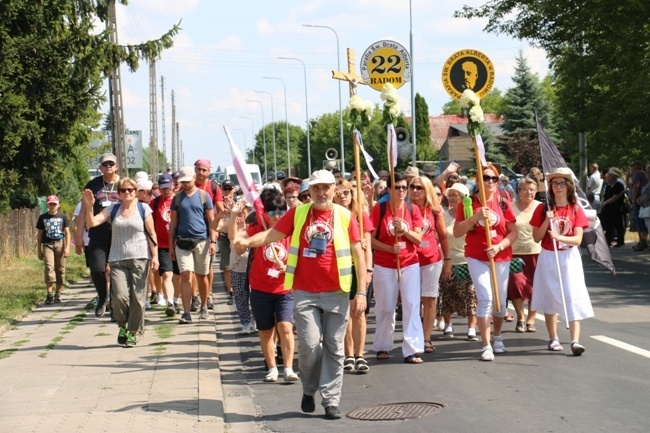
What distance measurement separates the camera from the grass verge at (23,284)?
1677 centimetres

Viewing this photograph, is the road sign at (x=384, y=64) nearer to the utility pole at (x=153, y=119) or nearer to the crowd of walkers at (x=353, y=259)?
the crowd of walkers at (x=353, y=259)

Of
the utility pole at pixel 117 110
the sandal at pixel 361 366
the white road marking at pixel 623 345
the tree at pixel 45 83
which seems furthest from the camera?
the utility pole at pixel 117 110

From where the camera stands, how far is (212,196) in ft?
52.1

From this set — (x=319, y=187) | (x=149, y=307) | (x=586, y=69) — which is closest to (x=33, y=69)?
Result: (x=149, y=307)

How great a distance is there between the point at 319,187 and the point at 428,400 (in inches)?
72.5

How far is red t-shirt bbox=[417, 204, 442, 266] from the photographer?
11.7 meters

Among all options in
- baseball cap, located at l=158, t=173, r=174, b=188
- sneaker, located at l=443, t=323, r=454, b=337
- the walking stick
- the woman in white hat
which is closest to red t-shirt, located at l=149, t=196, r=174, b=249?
baseball cap, located at l=158, t=173, r=174, b=188

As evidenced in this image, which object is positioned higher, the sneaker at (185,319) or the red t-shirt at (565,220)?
the red t-shirt at (565,220)

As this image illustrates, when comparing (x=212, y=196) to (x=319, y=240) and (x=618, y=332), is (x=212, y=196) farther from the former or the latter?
(x=319, y=240)

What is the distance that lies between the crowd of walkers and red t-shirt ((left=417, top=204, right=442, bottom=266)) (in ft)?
0.04

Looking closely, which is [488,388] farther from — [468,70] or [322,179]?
[468,70]

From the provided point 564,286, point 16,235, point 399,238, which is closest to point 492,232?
point 564,286

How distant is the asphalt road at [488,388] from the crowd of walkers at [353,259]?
0.22m

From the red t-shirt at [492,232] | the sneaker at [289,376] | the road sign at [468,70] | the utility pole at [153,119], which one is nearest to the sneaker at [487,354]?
the red t-shirt at [492,232]
